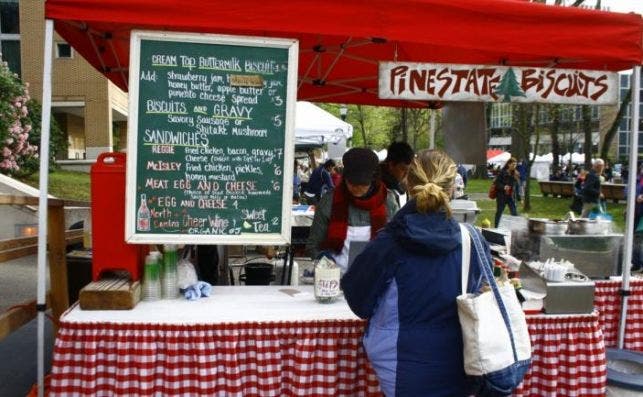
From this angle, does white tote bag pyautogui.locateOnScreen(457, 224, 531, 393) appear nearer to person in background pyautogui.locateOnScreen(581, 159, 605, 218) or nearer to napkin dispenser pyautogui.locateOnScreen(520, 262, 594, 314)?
napkin dispenser pyautogui.locateOnScreen(520, 262, 594, 314)

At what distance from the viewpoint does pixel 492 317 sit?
7.29ft

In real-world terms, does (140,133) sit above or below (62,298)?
above

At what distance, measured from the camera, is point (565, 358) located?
10.2 feet

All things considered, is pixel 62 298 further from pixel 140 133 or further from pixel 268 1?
pixel 268 1

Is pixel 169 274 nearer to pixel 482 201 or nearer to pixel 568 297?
pixel 568 297

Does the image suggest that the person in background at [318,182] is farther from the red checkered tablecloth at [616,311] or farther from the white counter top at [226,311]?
the white counter top at [226,311]

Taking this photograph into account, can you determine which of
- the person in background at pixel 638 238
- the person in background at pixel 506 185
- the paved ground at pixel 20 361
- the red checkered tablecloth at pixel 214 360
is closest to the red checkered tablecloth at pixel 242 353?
the red checkered tablecloth at pixel 214 360

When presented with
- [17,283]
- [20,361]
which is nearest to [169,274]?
[20,361]

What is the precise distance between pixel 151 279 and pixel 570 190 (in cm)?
2674

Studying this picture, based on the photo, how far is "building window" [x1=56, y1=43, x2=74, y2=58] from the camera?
76.0 feet

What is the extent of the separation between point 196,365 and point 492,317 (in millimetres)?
1548

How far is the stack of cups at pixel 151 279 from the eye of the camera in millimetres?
3107

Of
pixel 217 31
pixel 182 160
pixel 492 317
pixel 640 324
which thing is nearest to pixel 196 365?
pixel 182 160

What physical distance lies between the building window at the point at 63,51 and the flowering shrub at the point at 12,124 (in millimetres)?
11603
